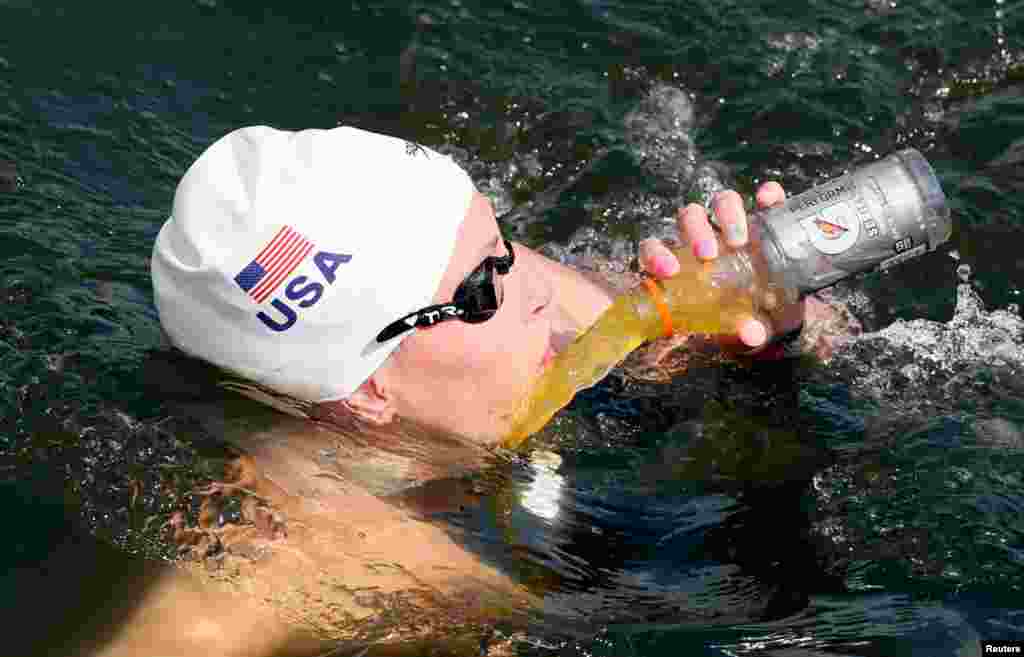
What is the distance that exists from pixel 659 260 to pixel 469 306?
1.85 ft

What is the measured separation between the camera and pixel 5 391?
4.34m

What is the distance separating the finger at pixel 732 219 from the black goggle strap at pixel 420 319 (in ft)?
2.69

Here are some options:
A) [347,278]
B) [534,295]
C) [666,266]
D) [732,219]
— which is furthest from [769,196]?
[347,278]

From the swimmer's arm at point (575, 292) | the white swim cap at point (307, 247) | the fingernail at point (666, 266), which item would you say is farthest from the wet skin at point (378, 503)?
the swimmer's arm at point (575, 292)

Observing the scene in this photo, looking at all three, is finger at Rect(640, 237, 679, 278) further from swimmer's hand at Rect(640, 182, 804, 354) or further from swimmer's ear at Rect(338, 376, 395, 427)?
swimmer's ear at Rect(338, 376, 395, 427)

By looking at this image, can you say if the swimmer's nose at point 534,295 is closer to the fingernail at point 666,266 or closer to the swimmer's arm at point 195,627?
the fingernail at point 666,266

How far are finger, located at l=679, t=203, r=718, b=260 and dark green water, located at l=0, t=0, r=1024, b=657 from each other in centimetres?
81

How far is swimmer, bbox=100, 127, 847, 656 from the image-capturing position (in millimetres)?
3799

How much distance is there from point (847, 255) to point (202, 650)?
2094 mm

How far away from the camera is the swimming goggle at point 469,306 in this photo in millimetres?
3965

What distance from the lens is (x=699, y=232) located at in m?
4.10

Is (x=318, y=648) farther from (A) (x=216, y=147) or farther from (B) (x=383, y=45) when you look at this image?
(B) (x=383, y=45)

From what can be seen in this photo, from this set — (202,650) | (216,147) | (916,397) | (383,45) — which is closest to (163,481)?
(202,650)

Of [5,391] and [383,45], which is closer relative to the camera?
[5,391]
